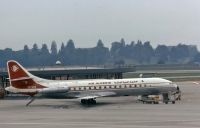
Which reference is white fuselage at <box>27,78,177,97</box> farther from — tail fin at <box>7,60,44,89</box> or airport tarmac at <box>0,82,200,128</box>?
airport tarmac at <box>0,82,200,128</box>

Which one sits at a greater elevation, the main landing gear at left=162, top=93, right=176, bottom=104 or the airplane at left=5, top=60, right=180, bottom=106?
the airplane at left=5, top=60, right=180, bottom=106

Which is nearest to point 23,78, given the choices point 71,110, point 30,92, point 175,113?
point 30,92

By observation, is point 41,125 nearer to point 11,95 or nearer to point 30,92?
point 30,92

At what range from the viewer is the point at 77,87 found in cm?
6331

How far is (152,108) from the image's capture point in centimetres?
5388

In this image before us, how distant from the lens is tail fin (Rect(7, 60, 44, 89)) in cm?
6259

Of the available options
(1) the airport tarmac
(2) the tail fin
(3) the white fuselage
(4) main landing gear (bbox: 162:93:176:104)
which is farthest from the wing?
(4) main landing gear (bbox: 162:93:176:104)

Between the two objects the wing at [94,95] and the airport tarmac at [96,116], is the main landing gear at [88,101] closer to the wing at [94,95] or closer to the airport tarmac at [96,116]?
the wing at [94,95]

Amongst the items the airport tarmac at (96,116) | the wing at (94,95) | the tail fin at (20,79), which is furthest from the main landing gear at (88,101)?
the tail fin at (20,79)

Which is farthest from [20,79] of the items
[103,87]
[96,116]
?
[96,116]

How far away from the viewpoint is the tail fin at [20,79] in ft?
205

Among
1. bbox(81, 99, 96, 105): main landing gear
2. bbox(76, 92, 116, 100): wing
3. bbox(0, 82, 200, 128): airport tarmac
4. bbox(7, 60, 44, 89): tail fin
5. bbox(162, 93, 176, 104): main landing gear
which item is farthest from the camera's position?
bbox(76, 92, 116, 100): wing

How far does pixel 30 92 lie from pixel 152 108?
16224mm

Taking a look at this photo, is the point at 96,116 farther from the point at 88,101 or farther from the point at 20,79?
the point at 20,79
